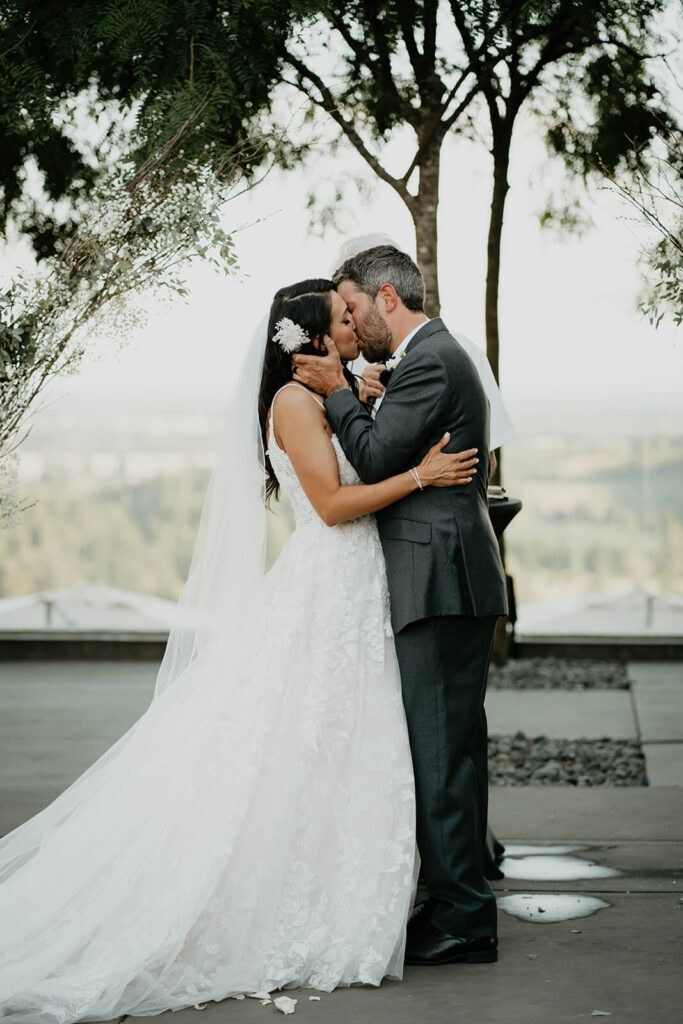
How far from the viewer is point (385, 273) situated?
3.50 m

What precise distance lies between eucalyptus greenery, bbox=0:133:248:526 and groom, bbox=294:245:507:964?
4.24ft

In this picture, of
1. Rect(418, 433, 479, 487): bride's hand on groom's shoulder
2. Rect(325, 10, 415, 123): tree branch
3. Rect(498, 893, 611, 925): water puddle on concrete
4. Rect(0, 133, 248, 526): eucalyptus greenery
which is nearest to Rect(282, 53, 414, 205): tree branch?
Rect(325, 10, 415, 123): tree branch

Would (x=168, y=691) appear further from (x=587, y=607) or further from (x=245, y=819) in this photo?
(x=587, y=607)

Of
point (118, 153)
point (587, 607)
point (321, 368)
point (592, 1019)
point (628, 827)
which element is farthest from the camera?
point (587, 607)

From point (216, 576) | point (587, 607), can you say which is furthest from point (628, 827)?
point (587, 607)

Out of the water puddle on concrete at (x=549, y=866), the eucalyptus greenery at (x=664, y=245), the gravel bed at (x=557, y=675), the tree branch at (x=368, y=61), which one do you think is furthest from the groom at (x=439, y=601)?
the gravel bed at (x=557, y=675)

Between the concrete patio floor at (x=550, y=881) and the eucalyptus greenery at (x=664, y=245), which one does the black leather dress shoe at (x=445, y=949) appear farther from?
the eucalyptus greenery at (x=664, y=245)

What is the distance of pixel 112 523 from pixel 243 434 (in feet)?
21.7

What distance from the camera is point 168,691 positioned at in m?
3.56

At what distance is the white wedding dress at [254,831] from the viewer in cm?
310

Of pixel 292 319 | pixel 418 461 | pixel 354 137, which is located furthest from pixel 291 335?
pixel 354 137

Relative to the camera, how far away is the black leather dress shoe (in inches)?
131

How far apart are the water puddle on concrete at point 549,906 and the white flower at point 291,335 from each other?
1.96 metres

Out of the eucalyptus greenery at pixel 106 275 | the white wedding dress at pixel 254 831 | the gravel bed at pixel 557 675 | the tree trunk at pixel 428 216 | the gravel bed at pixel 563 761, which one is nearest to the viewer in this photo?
the white wedding dress at pixel 254 831
